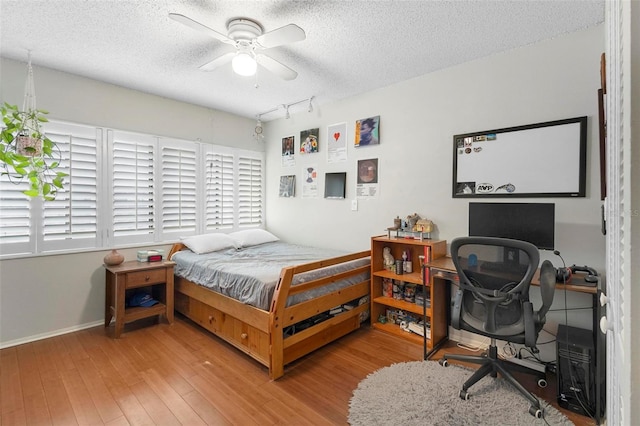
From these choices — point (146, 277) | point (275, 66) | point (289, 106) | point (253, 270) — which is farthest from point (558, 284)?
point (146, 277)

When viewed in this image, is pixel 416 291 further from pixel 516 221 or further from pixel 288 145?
pixel 288 145

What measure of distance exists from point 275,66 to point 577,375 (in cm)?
297

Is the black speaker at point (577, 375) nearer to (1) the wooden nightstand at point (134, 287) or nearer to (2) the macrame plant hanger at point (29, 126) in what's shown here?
(1) the wooden nightstand at point (134, 287)

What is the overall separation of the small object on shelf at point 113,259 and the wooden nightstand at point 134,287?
0.04 metres

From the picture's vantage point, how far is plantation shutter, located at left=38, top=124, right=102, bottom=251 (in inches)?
114

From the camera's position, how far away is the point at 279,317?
2.24m

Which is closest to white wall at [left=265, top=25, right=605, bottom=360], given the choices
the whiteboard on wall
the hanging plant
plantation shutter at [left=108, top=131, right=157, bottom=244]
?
the whiteboard on wall

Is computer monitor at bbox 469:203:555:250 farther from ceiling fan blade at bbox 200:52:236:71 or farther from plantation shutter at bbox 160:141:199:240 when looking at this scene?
plantation shutter at bbox 160:141:199:240

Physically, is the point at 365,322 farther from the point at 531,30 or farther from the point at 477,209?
the point at 531,30

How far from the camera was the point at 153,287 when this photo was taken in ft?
11.3

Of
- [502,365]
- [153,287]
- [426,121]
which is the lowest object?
[502,365]

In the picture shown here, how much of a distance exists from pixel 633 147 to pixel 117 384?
113 inches

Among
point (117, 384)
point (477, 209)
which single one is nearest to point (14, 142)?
point (117, 384)

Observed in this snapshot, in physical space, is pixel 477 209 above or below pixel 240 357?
above
